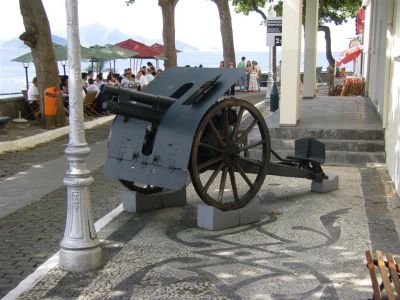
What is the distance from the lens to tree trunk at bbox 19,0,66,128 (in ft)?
47.4

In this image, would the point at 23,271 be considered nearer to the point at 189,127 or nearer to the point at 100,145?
the point at 189,127

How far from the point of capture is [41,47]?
1473cm

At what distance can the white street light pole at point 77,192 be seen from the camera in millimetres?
5043

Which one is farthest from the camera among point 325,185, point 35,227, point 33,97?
point 33,97

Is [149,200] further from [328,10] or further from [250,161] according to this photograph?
[328,10]

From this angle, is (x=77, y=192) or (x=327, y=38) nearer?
(x=77, y=192)

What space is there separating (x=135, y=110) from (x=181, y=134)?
532 millimetres

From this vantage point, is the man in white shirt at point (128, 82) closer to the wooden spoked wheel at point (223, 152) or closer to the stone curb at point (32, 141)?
the stone curb at point (32, 141)

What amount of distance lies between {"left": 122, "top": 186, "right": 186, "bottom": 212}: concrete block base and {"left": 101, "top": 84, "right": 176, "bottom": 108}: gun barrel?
1.43 meters

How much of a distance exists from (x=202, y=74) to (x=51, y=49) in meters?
9.48

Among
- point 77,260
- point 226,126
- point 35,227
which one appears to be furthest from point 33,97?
point 77,260

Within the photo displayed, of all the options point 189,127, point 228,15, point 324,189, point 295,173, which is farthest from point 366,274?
point 228,15

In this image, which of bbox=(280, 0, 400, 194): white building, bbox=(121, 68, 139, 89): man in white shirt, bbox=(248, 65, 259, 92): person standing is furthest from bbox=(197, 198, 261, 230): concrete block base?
bbox=(248, 65, 259, 92): person standing

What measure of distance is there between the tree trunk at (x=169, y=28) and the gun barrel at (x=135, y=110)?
20.4m
